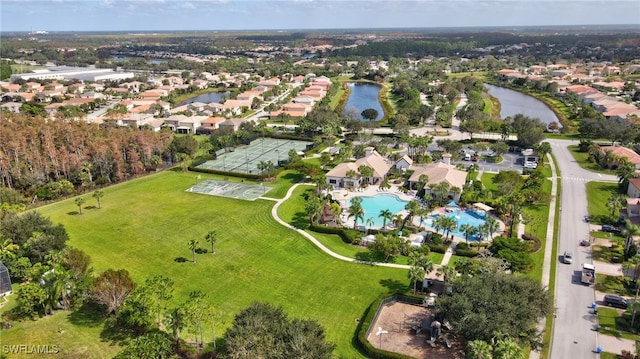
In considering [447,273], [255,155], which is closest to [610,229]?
[447,273]

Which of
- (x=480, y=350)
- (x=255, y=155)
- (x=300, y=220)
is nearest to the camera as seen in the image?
(x=480, y=350)

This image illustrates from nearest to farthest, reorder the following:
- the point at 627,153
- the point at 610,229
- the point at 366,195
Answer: the point at 610,229, the point at 366,195, the point at 627,153

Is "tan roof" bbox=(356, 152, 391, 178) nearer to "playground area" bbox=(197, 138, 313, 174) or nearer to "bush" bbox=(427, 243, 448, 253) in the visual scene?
"playground area" bbox=(197, 138, 313, 174)

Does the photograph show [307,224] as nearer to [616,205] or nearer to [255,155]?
[255,155]

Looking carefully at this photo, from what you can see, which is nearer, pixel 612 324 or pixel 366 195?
pixel 612 324

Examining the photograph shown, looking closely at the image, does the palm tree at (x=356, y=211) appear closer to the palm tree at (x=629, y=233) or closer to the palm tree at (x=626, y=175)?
the palm tree at (x=629, y=233)

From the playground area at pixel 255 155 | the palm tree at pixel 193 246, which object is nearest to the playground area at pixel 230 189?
the playground area at pixel 255 155

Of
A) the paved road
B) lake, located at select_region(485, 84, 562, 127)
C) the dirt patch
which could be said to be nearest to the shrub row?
the dirt patch
